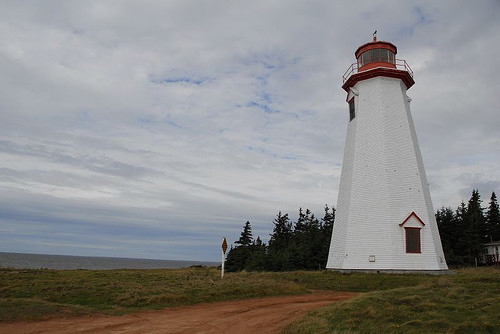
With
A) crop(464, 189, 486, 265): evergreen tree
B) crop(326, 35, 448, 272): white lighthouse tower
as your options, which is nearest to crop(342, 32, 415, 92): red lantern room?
crop(326, 35, 448, 272): white lighthouse tower

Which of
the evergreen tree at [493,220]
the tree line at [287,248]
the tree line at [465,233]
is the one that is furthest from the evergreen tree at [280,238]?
the evergreen tree at [493,220]

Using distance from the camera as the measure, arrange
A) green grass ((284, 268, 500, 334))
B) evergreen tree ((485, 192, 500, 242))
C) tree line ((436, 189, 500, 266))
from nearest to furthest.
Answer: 1. green grass ((284, 268, 500, 334))
2. tree line ((436, 189, 500, 266))
3. evergreen tree ((485, 192, 500, 242))

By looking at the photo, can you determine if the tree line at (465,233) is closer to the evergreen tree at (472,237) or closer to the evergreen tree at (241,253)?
the evergreen tree at (472,237)

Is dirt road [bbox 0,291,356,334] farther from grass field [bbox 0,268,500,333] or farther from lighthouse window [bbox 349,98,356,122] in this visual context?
lighthouse window [bbox 349,98,356,122]

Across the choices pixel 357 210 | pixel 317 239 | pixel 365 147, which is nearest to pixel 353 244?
pixel 357 210

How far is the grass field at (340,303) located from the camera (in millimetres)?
9234

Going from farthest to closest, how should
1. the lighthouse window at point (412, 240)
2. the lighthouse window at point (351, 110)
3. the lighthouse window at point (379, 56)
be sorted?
the lighthouse window at point (351, 110) < the lighthouse window at point (379, 56) < the lighthouse window at point (412, 240)

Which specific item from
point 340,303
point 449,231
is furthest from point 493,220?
point 340,303

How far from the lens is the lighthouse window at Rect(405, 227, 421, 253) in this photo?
2305 cm

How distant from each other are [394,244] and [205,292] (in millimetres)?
12537

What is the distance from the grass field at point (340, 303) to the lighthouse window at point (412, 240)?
7.05 ft

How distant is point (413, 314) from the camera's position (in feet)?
32.8

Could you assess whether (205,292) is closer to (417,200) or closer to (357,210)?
(357,210)

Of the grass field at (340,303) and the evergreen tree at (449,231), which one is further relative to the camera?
the evergreen tree at (449,231)
